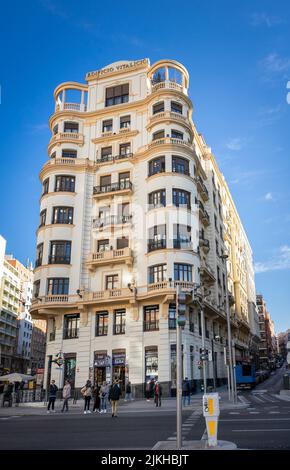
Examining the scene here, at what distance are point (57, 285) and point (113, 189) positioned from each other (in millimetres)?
10735

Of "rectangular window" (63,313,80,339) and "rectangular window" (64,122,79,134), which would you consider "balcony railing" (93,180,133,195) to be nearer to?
"rectangular window" (64,122,79,134)

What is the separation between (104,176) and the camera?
44.1 m

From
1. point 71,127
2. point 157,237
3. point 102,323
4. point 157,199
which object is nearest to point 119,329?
point 102,323

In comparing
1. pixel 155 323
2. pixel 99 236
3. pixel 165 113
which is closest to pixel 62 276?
pixel 99 236

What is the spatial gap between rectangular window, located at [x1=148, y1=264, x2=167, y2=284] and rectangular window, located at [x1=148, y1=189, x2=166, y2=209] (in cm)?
562

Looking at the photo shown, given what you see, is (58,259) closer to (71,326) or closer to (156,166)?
(71,326)

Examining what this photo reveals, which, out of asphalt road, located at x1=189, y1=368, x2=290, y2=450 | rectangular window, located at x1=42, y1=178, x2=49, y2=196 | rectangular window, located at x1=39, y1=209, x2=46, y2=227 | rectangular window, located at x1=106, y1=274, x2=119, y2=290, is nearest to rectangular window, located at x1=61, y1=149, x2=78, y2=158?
rectangular window, located at x1=42, y1=178, x2=49, y2=196

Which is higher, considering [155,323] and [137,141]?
[137,141]

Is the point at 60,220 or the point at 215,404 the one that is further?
the point at 60,220

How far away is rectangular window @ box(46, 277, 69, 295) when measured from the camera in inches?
1553

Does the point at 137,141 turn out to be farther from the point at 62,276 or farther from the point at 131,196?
the point at 62,276

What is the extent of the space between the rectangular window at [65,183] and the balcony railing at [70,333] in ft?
44.6
